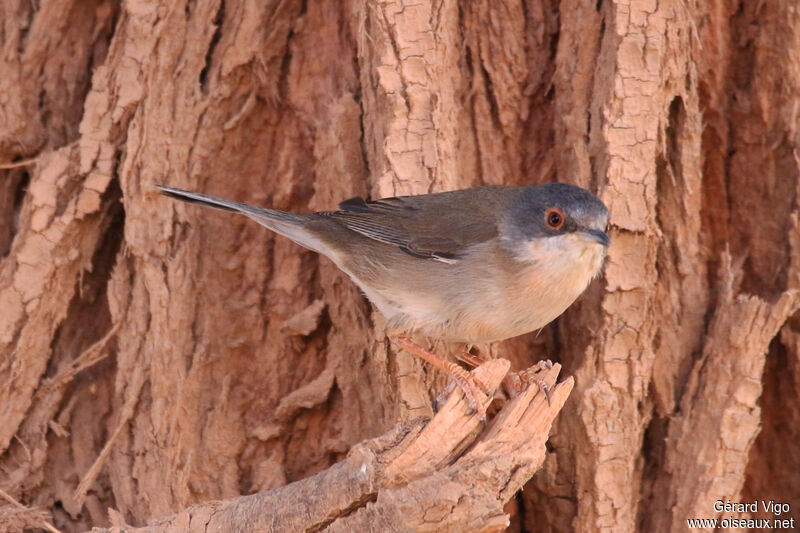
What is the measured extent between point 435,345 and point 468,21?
6.13 feet

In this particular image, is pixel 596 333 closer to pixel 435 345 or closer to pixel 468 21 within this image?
pixel 435 345

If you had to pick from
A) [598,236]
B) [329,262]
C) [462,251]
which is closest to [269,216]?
[329,262]

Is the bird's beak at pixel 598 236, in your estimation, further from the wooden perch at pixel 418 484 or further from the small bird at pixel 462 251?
the wooden perch at pixel 418 484

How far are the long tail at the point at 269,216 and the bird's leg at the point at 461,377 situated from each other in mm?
693

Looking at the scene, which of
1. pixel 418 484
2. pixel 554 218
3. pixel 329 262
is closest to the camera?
pixel 418 484

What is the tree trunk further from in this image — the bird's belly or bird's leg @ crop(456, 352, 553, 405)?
the bird's belly

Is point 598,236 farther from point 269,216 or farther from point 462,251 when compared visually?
point 269,216

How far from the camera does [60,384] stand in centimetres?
469

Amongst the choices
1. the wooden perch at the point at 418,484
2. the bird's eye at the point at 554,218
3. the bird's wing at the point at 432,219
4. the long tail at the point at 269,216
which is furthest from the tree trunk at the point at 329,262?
the wooden perch at the point at 418,484

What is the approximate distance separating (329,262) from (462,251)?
0.86 m

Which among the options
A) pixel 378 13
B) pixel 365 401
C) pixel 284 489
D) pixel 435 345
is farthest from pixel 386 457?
pixel 378 13

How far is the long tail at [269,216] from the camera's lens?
4.49 meters

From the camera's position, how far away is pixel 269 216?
15.1 ft

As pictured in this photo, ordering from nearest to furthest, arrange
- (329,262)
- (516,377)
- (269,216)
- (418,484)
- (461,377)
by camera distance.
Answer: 1. (418,484)
2. (461,377)
3. (516,377)
4. (269,216)
5. (329,262)
